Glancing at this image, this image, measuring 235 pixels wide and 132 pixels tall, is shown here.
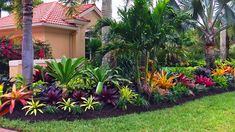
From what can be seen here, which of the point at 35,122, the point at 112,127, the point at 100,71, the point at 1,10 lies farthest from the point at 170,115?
the point at 1,10

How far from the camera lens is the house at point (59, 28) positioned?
19375 mm

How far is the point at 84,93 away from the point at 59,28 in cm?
1185

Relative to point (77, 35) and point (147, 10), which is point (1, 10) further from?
point (147, 10)

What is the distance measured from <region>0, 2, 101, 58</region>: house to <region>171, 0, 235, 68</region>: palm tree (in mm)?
6997

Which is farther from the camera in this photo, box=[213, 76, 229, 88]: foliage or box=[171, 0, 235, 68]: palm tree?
box=[171, 0, 235, 68]: palm tree

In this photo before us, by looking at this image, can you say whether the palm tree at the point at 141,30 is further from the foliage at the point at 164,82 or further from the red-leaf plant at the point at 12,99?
the red-leaf plant at the point at 12,99

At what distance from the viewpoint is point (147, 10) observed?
951 centimetres

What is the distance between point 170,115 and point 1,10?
96.1 feet

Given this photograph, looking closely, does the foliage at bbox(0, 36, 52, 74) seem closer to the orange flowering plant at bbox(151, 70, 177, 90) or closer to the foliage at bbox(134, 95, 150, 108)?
the orange flowering plant at bbox(151, 70, 177, 90)

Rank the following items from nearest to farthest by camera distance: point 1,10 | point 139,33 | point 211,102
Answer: point 139,33 → point 211,102 → point 1,10

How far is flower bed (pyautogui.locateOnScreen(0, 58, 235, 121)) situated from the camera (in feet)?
26.5

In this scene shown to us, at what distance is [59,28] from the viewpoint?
65.6ft

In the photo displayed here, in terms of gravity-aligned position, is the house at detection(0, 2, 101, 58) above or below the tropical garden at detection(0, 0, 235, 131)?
above

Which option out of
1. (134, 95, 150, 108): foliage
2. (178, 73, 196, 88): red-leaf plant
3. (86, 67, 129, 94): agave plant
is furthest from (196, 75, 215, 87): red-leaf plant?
(134, 95, 150, 108): foliage
